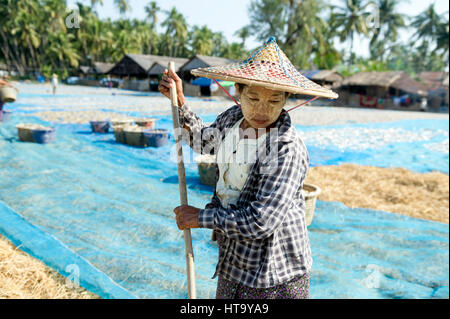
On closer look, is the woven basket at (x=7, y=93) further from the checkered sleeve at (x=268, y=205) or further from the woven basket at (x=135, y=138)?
the woven basket at (x=135, y=138)

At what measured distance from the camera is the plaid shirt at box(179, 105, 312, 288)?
1.01 m

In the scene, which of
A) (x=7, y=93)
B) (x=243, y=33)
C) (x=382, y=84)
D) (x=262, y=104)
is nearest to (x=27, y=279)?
(x=262, y=104)

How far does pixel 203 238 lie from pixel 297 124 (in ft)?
31.1

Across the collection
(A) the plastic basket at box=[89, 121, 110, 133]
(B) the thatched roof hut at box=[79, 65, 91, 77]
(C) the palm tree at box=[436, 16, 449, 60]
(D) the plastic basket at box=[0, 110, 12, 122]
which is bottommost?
(A) the plastic basket at box=[89, 121, 110, 133]

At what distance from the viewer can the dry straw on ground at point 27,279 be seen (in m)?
1.63

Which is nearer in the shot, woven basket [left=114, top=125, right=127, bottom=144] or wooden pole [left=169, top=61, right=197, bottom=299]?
wooden pole [left=169, top=61, right=197, bottom=299]

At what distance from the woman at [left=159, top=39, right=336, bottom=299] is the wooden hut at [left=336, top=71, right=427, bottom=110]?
23.8 m

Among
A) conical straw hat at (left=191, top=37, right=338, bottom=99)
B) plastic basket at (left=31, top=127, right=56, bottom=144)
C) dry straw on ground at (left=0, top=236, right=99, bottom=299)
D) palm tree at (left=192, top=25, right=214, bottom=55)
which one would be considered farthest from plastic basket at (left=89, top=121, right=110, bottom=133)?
palm tree at (left=192, top=25, right=214, bottom=55)

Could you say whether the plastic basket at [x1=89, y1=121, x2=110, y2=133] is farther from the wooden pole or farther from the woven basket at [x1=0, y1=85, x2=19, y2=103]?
the wooden pole

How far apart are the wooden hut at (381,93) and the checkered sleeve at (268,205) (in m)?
23.9

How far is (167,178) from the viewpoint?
4.77 m

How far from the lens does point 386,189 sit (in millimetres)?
5266

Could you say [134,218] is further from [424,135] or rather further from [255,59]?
[424,135]

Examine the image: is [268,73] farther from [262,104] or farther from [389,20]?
[389,20]
